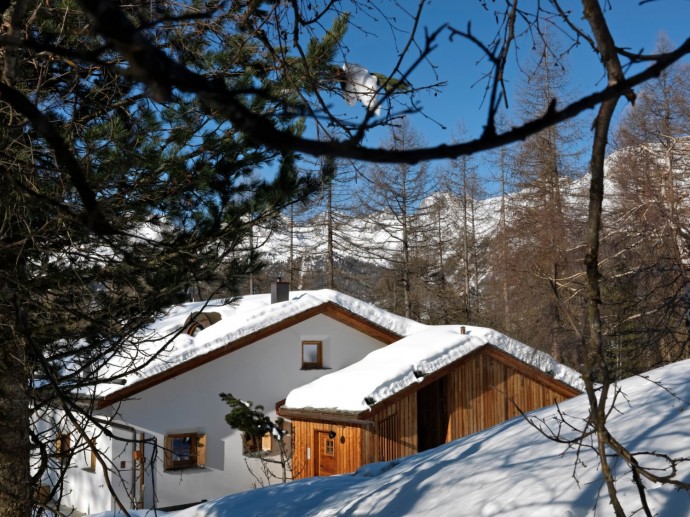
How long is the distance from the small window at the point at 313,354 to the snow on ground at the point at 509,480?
405 inches

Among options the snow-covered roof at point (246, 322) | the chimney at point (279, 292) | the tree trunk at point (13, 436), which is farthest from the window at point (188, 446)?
the tree trunk at point (13, 436)

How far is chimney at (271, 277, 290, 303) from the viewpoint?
16891 millimetres

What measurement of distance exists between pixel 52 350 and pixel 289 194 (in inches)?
93.8

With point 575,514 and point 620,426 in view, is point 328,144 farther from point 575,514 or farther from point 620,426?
point 620,426

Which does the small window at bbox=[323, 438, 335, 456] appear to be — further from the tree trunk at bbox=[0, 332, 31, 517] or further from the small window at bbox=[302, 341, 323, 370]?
the tree trunk at bbox=[0, 332, 31, 517]

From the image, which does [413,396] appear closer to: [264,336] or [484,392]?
[484,392]

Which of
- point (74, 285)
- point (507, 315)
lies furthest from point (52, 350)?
point (507, 315)

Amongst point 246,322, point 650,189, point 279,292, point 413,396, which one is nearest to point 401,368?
point 413,396

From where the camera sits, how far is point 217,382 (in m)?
15.4

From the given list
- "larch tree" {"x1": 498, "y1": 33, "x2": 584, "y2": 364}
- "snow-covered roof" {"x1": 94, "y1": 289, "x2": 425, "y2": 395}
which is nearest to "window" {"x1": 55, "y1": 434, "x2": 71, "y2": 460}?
"snow-covered roof" {"x1": 94, "y1": 289, "x2": 425, "y2": 395}

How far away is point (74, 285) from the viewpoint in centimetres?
523

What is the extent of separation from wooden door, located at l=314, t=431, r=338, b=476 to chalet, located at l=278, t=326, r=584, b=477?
2cm

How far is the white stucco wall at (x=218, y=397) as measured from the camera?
566 inches

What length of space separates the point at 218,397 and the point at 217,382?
1.19 feet
